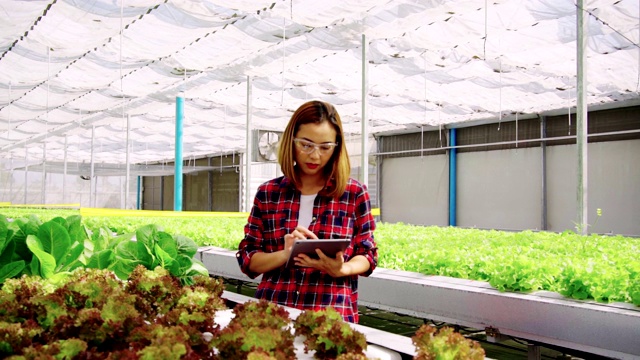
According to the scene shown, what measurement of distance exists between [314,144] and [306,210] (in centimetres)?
29

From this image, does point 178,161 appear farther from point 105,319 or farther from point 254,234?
point 105,319

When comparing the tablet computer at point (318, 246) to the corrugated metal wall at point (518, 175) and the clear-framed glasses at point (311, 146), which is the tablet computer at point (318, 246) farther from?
the corrugated metal wall at point (518, 175)

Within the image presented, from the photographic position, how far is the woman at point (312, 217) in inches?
82.4

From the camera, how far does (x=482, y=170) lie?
19.6 m

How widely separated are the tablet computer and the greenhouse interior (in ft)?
0.95

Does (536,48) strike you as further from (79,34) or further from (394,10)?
(79,34)

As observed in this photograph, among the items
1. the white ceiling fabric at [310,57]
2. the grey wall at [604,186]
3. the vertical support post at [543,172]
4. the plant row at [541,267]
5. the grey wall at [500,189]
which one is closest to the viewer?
the plant row at [541,267]

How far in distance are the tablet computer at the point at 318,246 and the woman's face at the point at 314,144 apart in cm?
33

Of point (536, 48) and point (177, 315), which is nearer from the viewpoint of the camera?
point (177, 315)

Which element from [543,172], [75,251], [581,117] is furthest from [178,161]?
[75,251]

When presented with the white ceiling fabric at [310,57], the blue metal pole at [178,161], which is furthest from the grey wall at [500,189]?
the blue metal pole at [178,161]

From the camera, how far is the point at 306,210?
2.21 meters

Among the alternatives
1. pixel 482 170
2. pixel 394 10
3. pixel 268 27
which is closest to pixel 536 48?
pixel 394 10

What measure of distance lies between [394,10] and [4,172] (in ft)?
101
